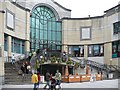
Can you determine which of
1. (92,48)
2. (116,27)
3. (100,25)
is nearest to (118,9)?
(116,27)

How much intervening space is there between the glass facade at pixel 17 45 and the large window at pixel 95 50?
13.6 m

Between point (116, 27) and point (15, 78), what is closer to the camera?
point (15, 78)

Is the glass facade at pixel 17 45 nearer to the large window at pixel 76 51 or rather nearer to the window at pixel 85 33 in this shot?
the large window at pixel 76 51

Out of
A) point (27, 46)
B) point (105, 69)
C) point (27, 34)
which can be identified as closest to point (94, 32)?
point (105, 69)

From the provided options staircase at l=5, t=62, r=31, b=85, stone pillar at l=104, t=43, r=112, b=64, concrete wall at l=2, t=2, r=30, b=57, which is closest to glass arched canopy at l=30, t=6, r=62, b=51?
concrete wall at l=2, t=2, r=30, b=57

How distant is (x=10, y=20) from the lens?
45.7 meters

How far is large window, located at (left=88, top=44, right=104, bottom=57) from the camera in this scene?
57.4 m

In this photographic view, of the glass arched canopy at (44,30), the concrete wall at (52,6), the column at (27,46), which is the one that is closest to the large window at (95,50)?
the glass arched canopy at (44,30)

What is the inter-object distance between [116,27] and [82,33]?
8504mm

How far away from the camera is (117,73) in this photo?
4734 cm

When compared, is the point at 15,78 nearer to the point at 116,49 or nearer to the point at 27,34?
the point at 27,34

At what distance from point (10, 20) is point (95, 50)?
1960 centimetres

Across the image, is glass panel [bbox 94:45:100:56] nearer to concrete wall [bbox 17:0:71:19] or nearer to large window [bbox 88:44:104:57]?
large window [bbox 88:44:104:57]

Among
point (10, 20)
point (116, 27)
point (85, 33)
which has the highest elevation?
point (10, 20)
